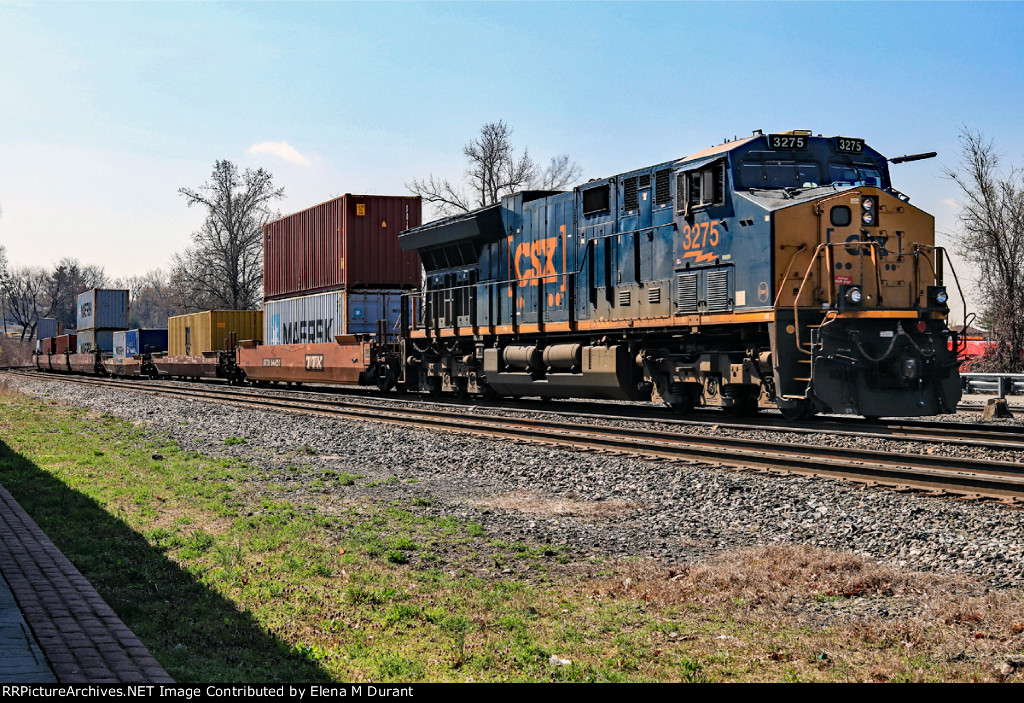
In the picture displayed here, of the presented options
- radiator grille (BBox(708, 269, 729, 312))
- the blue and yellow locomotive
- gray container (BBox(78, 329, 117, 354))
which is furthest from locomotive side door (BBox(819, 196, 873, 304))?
gray container (BBox(78, 329, 117, 354))

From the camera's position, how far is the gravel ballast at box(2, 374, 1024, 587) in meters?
6.88

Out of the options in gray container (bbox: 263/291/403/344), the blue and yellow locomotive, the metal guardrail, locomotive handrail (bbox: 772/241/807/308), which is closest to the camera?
the blue and yellow locomotive

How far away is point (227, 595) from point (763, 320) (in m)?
9.62

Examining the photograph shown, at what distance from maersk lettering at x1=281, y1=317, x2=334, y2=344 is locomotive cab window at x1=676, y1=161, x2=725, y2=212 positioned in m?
14.2

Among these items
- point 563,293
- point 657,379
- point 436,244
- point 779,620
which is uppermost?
point 436,244

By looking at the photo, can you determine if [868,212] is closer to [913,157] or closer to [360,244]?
[913,157]

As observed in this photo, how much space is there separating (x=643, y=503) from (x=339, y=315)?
18645 millimetres

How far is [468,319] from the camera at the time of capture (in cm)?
2102

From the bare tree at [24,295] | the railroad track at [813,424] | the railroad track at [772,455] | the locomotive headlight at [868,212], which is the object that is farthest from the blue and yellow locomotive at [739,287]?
the bare tree at [24,295]

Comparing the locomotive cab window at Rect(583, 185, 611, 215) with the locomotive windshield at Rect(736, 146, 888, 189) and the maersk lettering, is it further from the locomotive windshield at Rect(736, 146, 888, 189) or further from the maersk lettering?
the maersk lettering

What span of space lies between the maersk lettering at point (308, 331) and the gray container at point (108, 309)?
24020mm

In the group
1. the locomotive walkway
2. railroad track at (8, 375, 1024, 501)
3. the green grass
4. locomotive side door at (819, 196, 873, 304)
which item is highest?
locomotive side door at (819, 196, 873, 304)
